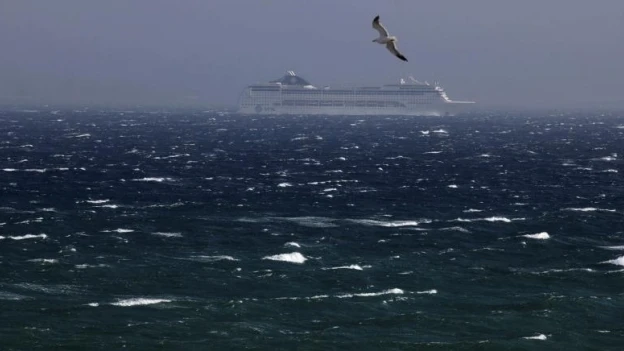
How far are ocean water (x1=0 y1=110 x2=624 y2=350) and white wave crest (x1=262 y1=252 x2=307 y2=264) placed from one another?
14 cm

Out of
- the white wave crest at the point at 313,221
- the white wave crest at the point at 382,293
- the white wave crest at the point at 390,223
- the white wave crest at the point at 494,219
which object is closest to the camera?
the white wave crest at the point at 382,293

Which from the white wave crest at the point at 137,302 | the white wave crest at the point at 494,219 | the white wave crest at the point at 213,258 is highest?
the white wave crest at the point at 137,302

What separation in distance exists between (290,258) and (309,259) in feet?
4.09

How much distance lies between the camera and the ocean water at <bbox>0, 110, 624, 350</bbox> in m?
50.2

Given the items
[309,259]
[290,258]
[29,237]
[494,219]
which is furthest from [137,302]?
[494,219]

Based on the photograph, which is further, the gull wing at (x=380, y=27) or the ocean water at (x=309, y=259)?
the ocean water at (x=309, y=259)

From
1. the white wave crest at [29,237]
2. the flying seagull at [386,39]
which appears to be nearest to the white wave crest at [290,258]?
the white wave crest at [29,237]

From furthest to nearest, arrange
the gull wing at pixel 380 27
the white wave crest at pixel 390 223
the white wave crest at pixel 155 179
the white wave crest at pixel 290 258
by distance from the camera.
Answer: the white wave crest at pixel 155 179 → the white wave crest at pixel 390 223 → the white wave crest at pixel 290 258 → the gull wing at pixel 380 27

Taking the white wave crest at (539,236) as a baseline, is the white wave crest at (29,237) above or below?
above

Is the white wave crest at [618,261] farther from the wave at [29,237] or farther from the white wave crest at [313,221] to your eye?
the wave at [29,237]

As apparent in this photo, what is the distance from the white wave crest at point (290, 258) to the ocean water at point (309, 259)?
14 centimetres

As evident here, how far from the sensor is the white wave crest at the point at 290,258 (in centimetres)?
6575

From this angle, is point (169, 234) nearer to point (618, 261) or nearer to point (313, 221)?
point (313, 221)

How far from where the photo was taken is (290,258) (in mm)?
66312
